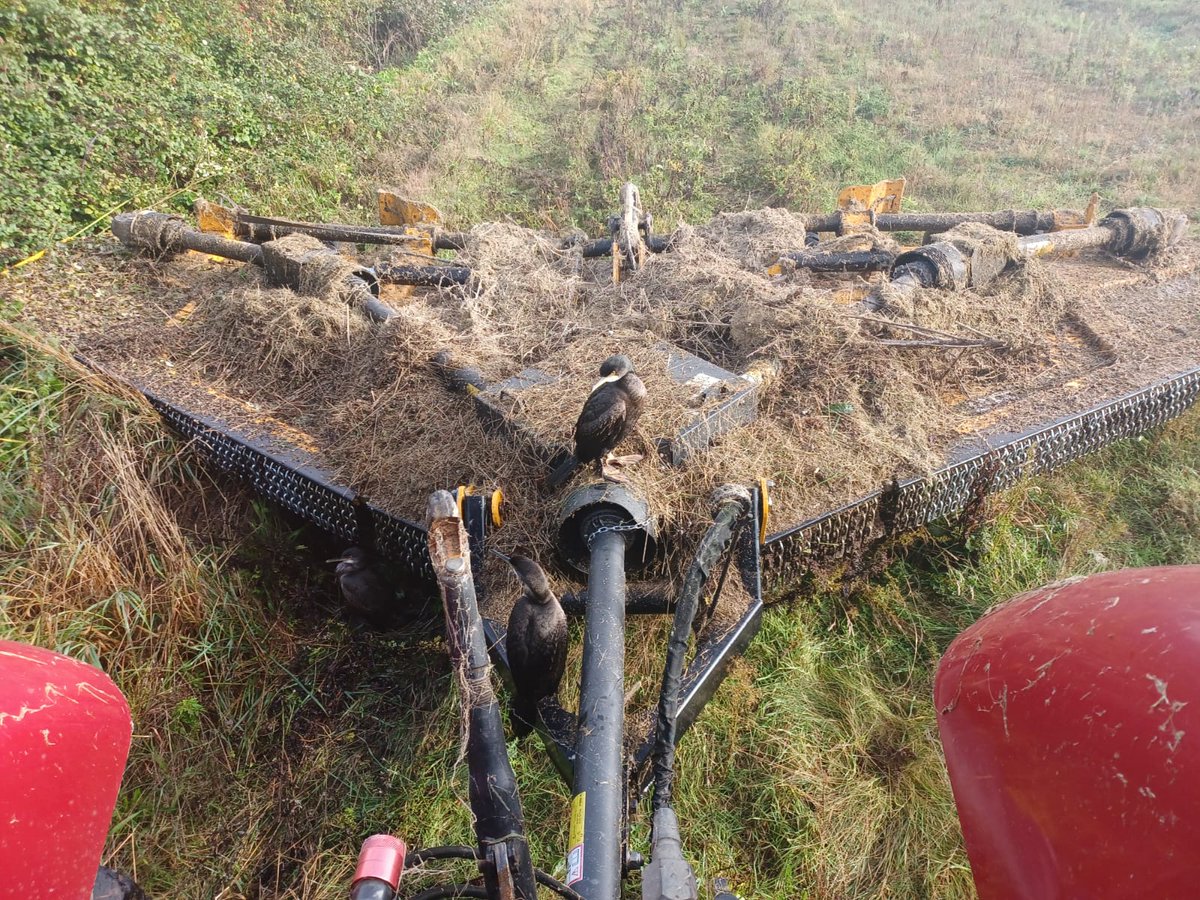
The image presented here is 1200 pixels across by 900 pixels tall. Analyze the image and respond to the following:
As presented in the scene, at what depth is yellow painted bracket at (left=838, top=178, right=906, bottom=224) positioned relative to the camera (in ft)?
18.5

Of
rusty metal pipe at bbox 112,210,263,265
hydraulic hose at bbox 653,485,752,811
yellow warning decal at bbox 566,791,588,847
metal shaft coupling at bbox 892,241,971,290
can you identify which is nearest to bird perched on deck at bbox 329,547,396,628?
hydraulic hose at bbox 653,485,752,811

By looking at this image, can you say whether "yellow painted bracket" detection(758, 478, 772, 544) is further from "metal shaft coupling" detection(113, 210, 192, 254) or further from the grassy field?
"metal shaft coupling" detection(113, 210, 192, 254)

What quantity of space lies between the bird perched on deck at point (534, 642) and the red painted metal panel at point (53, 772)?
920 millimetres

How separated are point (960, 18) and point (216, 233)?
46.2ft

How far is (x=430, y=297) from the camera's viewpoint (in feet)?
14.7

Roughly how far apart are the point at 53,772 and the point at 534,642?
1055 mm

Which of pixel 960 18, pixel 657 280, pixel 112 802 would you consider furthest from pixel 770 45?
pixel 112 802

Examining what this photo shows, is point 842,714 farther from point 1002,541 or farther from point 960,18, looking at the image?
point 960,18

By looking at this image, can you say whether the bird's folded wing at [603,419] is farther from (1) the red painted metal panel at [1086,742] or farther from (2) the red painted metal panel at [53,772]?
(2) the red painted metal panel at [53,772]

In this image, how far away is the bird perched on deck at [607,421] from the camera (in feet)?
7.39

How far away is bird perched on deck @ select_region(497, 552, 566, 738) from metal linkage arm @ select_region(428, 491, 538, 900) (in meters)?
0.36

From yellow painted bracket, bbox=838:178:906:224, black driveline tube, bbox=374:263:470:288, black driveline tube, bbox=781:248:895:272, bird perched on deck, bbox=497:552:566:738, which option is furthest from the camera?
yellow painted bracket, bbox=838:178:906:224

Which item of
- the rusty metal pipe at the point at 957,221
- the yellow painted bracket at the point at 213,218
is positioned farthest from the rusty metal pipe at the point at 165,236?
the rusty metal pipe at the point at 957,221

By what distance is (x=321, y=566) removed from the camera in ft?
11.2
